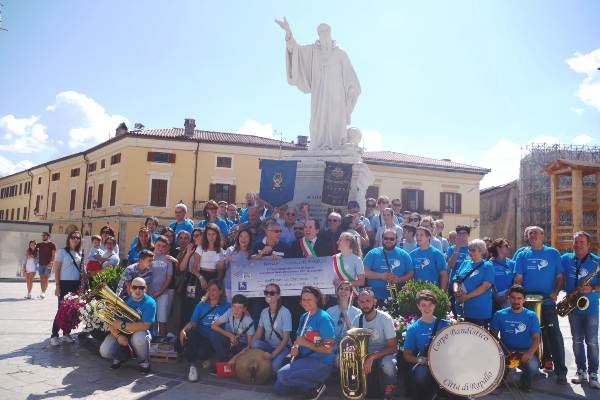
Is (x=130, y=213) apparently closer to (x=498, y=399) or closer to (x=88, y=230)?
(x=88, y=230)

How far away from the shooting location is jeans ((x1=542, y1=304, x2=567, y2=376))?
19.9 feet

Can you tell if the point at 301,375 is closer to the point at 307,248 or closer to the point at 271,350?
the point at 271,350

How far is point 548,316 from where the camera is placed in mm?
6301

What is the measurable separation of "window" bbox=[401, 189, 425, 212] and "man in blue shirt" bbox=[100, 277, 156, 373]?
33.6 m

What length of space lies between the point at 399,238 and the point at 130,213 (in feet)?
94.2

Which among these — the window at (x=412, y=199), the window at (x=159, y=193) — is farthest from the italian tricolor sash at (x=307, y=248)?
the window at (x=412, y=199)

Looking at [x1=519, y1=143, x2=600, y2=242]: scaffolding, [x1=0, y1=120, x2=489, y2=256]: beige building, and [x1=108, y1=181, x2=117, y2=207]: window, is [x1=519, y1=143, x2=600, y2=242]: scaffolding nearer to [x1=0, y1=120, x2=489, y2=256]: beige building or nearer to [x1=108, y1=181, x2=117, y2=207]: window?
[x1=0, y1=120, x2=489, y2=256]: beige building

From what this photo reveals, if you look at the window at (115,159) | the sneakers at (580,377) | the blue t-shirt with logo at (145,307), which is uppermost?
the window at (115,159)

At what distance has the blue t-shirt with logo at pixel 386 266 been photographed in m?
6.46

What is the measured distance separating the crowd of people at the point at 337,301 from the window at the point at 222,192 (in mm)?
27602

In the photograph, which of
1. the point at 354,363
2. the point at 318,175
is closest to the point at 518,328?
the point at 354,363

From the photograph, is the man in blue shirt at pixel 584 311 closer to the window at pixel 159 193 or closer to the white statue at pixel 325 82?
the white statue at pixel 325 82

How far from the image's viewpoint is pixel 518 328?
18.7 feet

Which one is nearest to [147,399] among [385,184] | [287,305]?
[287,305]
